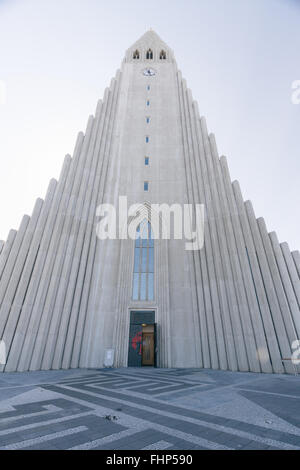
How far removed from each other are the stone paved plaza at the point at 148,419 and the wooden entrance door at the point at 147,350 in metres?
12.3

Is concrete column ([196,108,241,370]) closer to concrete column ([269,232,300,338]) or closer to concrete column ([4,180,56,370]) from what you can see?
concrete column ([269,232,300,338])

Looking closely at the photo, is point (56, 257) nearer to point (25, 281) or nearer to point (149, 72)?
point (25, 281)

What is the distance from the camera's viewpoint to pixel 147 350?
20.9 meters

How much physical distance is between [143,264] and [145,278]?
1.35 meters

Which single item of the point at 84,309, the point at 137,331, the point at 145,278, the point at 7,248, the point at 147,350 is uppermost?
the point at 7,248

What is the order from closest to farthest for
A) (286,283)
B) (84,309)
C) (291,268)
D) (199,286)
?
(286,283) → (291,268) → (84,309) → (199,286)

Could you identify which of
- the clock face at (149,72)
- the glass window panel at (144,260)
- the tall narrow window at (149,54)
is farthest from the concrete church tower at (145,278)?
the tall narrow window at (149,54)

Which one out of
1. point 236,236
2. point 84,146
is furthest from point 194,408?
point 84,146

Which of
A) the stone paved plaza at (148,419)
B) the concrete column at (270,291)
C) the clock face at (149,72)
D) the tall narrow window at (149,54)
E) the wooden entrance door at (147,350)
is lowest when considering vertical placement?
the stone paved plaza at (148,419)

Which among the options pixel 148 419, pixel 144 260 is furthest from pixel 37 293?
pixel 148 419

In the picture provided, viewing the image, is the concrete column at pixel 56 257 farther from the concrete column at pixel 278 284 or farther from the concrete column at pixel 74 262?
the concrete column at pixel 278 284

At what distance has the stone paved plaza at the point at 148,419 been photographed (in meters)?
4.06

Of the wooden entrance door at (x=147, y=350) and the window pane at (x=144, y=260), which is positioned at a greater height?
the window pane at (x=144, y=260)

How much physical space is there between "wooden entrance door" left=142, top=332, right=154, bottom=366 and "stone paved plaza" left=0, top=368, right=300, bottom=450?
12.3 meters
